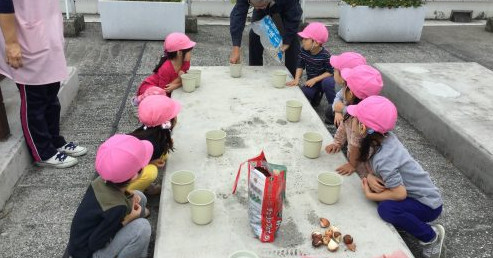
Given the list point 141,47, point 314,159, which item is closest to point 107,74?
point 141,47

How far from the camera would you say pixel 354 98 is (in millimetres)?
3713

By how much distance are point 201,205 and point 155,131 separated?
0.97 metres

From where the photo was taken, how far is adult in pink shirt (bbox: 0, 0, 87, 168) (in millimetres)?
3473

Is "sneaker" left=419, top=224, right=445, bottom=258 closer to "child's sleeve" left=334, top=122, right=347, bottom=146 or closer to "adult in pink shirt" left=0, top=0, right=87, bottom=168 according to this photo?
"child's sleeve" left=334, top=122, right=347, bottom=146

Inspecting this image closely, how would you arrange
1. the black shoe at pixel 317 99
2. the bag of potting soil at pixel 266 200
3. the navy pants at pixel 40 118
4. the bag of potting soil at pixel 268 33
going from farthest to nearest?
1. the black shoe at pixel 317 99
2. the bag of potting soil at pixel 268 33
3. the navy pants at pixel 40 118
4. the bag of potting soil at pixel 266 200

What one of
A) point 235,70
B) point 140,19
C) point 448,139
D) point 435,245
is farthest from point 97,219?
point 140,19

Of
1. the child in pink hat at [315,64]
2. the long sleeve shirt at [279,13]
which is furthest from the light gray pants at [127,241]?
the long sleeve shirt at [279,13]

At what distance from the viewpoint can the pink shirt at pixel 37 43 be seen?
11.6 ft

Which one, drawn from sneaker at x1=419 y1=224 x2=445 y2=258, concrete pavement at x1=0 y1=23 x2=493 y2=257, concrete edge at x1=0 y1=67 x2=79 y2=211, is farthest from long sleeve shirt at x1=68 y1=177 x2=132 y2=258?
sneaker at x1=419 y1=224 x2=445 y2=258

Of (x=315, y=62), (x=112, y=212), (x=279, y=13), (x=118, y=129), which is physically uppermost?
(x=279, y=13)

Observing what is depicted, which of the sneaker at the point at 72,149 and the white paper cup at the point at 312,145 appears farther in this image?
the sneaker at the point at 72,149

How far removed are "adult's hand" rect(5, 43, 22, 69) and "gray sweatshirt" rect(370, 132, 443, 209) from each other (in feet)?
9.12

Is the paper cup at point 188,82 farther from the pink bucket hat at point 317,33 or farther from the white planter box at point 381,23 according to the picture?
the white planter box at point 381,23

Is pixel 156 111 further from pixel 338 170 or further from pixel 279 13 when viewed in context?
pixel 279 13
